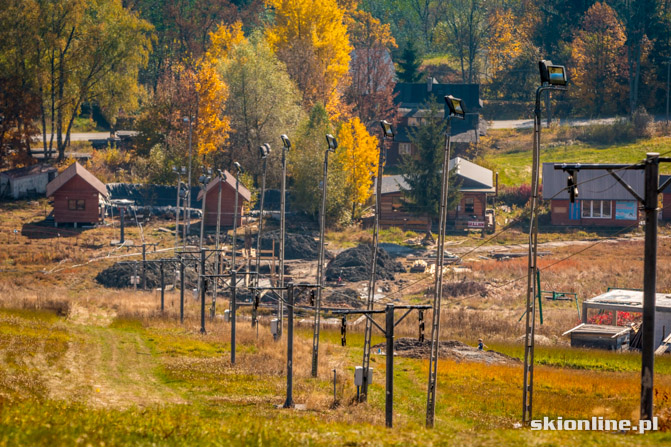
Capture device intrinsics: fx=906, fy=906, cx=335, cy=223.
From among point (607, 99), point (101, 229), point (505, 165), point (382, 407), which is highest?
point (607, 99)

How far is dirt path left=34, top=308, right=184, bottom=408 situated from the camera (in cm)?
3122

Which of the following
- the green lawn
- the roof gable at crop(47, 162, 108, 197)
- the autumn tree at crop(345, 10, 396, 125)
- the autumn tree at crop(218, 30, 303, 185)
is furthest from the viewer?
the autumn tree at crop(345, 10, 396, 125)

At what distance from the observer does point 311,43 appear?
102375 mm

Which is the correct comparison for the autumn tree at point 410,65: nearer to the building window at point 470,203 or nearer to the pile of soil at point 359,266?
the building window at point 470,203

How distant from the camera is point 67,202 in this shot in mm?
78750

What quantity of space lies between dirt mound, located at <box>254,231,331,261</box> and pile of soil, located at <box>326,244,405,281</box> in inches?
121

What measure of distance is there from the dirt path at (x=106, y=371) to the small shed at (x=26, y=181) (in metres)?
39.4

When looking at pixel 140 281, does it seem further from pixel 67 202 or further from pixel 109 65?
pixel 109 65

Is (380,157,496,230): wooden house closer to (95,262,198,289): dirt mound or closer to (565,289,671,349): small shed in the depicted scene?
(95,262,198,289): dirt mound

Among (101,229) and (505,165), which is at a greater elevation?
(505,165)

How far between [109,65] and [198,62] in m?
10.4

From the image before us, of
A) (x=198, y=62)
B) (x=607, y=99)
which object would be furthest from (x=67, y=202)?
(x=607, y=99)

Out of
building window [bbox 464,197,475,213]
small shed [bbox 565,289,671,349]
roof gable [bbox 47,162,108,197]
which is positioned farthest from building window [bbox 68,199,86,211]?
small shed [bbox 565,289,671,349]

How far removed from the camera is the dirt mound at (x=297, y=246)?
73.6 metres
